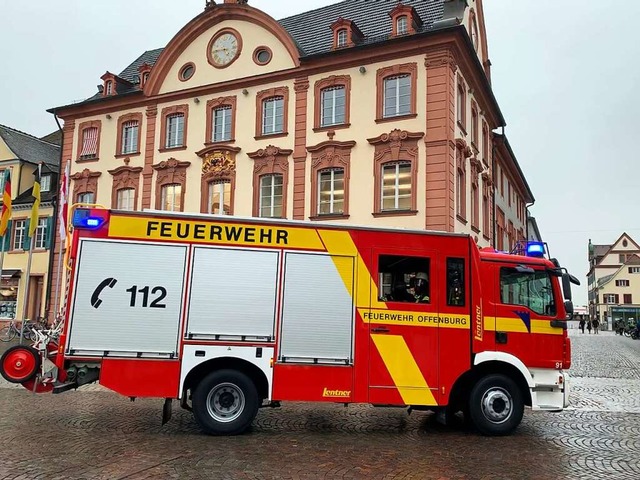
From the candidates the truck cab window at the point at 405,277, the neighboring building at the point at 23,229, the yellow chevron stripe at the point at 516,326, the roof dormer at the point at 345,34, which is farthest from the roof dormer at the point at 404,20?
the neighboring building at the point at 23,229

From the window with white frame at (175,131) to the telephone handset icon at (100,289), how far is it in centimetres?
1780

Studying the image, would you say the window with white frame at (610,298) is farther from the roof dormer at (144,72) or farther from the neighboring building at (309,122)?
the roof dormer at (144,72)

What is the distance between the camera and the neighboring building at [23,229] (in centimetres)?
3253

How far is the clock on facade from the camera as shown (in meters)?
24.8

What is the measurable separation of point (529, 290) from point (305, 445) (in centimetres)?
406

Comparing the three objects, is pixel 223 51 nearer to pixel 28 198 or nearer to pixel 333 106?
pixel 333 106

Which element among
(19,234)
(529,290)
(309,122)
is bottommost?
(529,290)

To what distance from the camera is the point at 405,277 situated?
893cm

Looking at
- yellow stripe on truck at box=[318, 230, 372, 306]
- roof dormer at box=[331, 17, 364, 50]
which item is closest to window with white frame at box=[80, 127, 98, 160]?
roof dormer at box=[331, 17, 364, 50]

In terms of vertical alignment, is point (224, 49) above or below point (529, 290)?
above

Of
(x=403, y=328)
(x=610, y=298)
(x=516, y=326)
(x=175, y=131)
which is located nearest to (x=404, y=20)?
(x=175, y=131)

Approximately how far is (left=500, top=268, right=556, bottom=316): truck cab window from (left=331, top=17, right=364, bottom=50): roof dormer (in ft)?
50.0

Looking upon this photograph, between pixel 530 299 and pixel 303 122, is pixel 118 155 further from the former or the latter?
pixel 530 299

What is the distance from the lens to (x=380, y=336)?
870 cm
